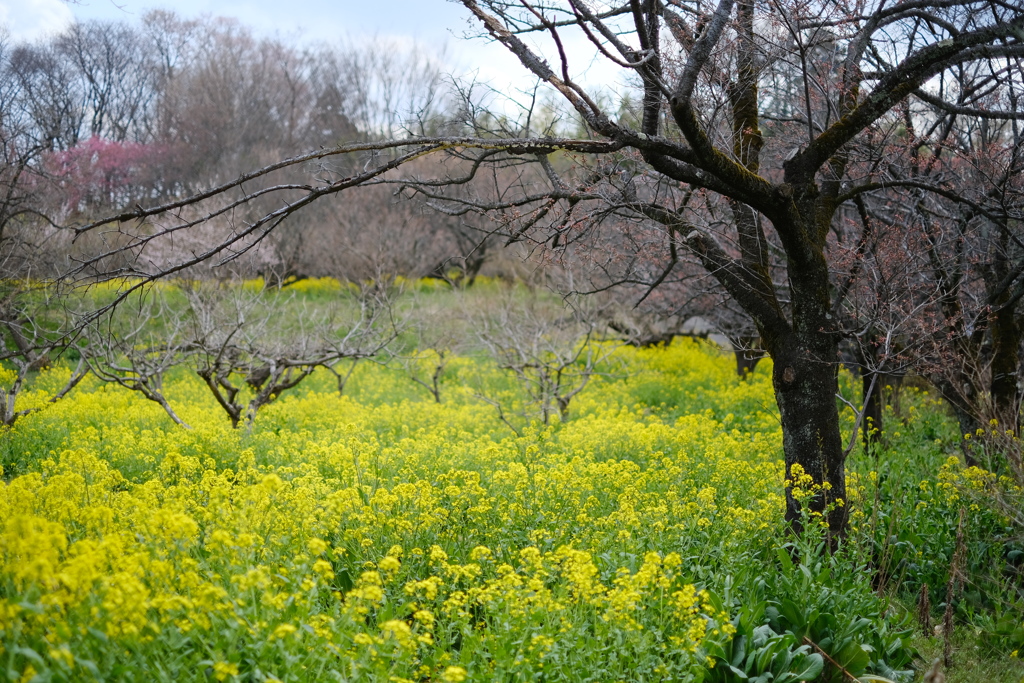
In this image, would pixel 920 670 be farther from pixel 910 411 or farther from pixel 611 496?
pixel 910 411

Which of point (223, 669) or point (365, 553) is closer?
point (223, 669)

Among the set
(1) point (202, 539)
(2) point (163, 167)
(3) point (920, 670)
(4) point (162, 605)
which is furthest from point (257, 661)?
(2) point (163, 167)

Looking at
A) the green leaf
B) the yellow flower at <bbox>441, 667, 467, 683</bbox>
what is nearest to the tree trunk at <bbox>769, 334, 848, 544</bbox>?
the green leaf

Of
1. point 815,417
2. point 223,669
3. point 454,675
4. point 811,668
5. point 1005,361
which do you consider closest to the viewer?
point 223,669

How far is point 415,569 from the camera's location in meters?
4.94

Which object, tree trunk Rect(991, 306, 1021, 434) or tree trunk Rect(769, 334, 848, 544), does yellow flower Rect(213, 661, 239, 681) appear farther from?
tree trunk Rect(991, 306, 1021, 434)

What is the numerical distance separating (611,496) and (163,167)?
28.8 metres

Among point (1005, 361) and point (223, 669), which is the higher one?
point (1005, 361)

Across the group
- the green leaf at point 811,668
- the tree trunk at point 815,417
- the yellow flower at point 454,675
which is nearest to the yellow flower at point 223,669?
the yellow flower at point 454,675

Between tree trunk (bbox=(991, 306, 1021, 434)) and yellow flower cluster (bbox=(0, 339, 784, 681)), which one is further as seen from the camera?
tree trunk (bbox=(991, 306, 1021, 434))

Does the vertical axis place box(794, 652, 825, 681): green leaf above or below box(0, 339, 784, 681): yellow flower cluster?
below

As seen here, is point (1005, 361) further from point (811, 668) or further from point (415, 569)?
point (415, 569)

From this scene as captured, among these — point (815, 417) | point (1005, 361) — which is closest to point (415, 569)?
point (815, 417)

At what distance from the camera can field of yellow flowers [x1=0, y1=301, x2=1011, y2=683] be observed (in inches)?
123
